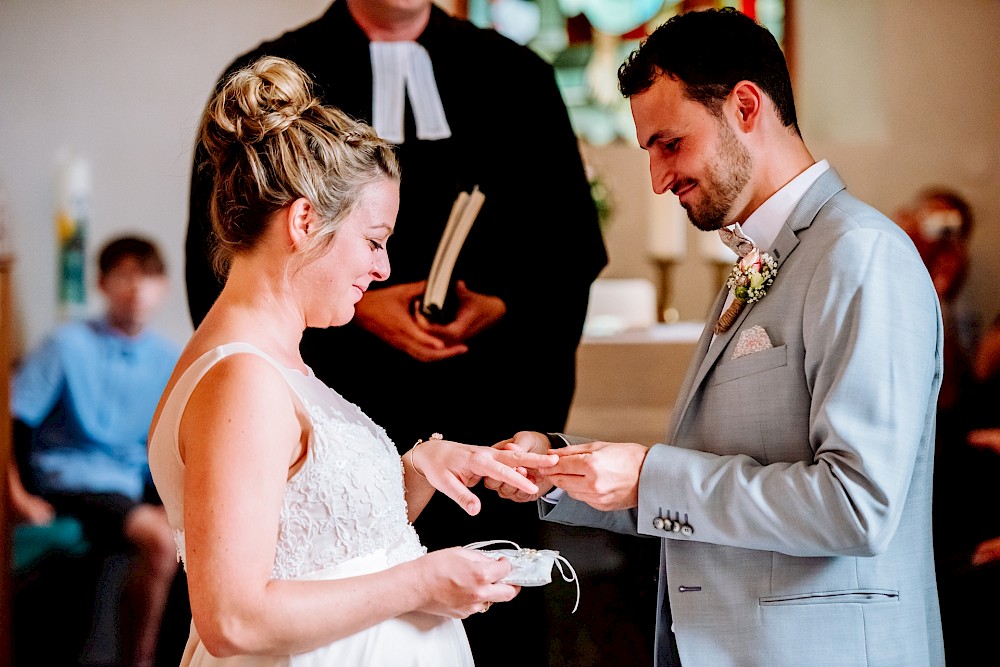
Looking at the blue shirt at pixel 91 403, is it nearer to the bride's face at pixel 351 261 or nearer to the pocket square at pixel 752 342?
the bride's face at pixel 351 261

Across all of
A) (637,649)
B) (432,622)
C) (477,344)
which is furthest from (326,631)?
(477,344)

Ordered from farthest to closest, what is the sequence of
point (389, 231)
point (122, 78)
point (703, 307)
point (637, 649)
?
point (703, 307) → point (122, 78) → point (637, 649) → point (389, 231)

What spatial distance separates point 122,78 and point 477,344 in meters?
1.52

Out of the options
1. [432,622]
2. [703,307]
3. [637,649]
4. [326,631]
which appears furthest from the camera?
[703,307]

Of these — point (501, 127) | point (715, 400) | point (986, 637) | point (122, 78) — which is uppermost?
point (122, 78)

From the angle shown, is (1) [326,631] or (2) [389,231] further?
(2) [389,231]

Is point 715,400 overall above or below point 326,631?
above

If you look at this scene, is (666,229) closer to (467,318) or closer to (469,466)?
(467,318)

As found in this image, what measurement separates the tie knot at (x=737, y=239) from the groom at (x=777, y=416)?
0.06 feet

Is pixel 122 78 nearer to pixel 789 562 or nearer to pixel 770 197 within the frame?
pixel 770 197

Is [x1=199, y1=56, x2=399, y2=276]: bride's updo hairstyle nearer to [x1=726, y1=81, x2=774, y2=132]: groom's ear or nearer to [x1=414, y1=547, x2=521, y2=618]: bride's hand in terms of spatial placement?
[x1=414, y1=547, x2=521, y2=618]: bride's hand

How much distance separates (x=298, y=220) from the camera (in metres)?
1.68

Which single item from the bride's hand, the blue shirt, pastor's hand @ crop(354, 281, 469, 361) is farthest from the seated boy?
the bride's hand

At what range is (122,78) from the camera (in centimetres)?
321
